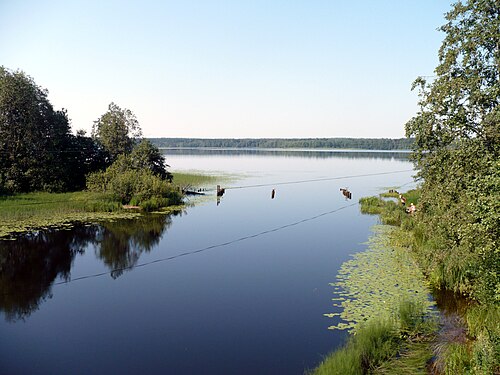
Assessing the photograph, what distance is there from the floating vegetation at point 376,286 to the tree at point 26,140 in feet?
121

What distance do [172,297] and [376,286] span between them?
886 cm

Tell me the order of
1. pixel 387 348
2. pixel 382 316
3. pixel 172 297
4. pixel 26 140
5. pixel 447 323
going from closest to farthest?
pixel 387 348 < pixel 447 323 < pixel 382 316 < pixel 172 297 < pixel 26 140

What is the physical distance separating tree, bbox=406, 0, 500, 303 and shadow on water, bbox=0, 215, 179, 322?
1507cm

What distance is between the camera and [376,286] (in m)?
17.8

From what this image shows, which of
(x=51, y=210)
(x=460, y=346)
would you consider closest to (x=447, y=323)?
(x=460, y=346)

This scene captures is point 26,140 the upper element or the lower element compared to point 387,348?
upper

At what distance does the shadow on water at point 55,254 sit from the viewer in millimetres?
17062

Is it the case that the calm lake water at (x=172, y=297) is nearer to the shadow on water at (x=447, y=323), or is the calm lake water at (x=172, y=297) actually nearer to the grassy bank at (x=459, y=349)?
the grassy bank at (x=459, y=349)

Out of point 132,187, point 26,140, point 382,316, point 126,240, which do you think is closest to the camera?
point 382,316

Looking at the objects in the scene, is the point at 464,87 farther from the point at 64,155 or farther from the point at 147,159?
the point at 64,155

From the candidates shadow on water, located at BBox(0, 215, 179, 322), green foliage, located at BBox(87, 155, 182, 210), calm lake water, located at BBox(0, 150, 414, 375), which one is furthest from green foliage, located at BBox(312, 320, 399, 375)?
green foliage, located at BBox(87, 155, 182, 210)

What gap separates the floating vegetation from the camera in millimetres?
14945

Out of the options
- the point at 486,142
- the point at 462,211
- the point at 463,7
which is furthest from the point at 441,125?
the point at 463,7

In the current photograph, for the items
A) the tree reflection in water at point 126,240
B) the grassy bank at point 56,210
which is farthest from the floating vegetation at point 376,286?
the grassy bank at point 56,210
